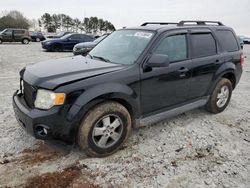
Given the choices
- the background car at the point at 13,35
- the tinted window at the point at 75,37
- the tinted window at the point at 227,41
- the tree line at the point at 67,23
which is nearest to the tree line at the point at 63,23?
the tree line at the point at 67,23

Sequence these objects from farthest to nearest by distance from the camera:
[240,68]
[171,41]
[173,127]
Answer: [240,68]
[173,127]
[171,41]

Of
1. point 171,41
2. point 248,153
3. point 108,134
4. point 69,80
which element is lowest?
point 248,153

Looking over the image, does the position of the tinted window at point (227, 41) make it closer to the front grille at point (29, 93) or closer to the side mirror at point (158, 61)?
the side mirror at point (158, 61)

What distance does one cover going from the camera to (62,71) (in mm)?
3262

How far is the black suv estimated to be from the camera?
2.96 m

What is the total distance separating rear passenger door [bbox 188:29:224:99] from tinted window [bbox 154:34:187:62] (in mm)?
204

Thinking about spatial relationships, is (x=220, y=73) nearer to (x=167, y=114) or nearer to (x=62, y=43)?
(x=167, y=114)

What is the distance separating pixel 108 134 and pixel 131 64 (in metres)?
1.04

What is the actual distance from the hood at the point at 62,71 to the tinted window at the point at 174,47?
0.79 metres

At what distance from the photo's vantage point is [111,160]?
3.30 m

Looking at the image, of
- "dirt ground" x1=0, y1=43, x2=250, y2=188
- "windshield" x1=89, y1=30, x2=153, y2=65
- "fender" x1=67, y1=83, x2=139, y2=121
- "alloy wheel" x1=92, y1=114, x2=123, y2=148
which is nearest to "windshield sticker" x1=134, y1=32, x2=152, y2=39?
"windshield" x1=89, y1=30, x2=153, y2=65

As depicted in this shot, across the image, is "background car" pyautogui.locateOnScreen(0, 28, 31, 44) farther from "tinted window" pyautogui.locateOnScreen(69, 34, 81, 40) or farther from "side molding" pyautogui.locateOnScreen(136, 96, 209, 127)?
"side molding" pyautogui.locateOnScreen(136, 96, 209, 127)

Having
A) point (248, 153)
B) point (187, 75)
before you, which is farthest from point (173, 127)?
point (248, 153)

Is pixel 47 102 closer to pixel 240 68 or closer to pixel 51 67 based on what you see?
pixel 51 67
